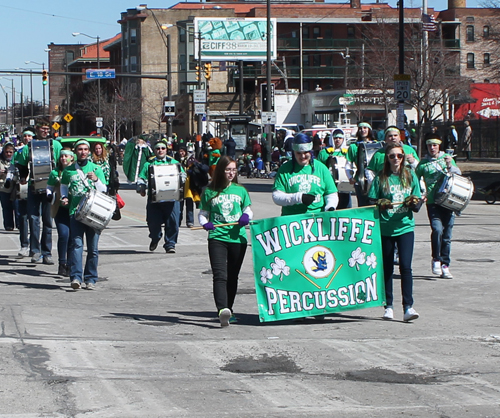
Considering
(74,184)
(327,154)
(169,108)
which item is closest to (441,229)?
(327,154)

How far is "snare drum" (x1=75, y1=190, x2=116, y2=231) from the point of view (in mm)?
11031

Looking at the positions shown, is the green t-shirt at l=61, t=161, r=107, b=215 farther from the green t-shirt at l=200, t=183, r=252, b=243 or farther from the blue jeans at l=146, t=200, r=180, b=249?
the blue jeans at l=146, t=200, r=180, b=249

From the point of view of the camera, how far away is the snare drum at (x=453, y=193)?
11547 mm

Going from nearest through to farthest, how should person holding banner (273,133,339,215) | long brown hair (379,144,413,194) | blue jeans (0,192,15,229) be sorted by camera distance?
person holding banner (273,133,339,215)
long brown hair (379,144,413,194)
blue jeans (0,192,15,229)

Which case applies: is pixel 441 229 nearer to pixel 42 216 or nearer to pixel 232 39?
pixel 42 216

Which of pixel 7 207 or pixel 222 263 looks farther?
pixel 7 207

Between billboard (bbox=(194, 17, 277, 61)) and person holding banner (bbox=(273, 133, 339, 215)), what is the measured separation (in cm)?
6553

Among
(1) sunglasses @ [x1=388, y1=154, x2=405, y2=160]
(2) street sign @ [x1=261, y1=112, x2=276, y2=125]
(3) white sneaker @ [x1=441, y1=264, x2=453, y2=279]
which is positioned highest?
(2) street sign @ [x1=261, y1=112, x2=276, y2=125]

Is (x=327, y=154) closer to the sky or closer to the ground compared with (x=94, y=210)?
closer to the sky

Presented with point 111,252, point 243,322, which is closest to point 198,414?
point 243,322

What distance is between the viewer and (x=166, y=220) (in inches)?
586

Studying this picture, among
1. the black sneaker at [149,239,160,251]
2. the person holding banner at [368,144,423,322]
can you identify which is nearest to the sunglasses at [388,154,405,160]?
the person holding banner at [368,144,423,322]

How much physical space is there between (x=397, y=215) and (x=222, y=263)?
1875 mm

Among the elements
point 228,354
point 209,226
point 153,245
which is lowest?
point 228,354
